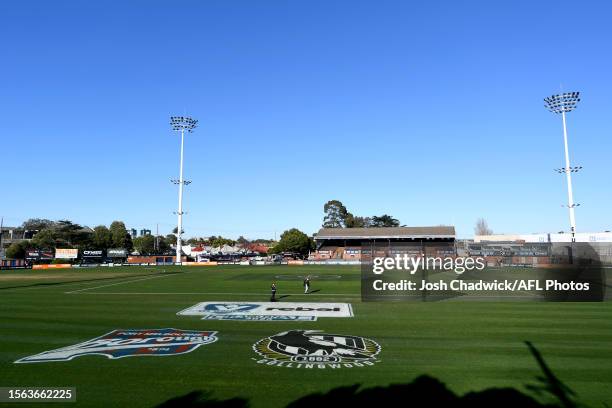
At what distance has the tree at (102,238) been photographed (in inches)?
5064

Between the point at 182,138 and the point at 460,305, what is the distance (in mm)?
72001

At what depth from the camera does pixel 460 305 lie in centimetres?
2781

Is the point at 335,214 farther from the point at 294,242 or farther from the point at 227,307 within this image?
the point at 227,307

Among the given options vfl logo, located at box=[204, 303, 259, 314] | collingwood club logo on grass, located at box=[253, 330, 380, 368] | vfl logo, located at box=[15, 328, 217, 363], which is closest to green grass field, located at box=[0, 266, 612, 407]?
collingwood club logo on grass, located at box=[253, 330, 380, 368]

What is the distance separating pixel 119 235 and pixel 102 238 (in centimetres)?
517

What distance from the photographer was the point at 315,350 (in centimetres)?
1498

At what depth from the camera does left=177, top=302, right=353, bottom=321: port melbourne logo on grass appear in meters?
22.2

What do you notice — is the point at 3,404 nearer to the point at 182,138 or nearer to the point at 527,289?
the point at 527,289

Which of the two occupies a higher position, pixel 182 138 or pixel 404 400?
pixel 182 138

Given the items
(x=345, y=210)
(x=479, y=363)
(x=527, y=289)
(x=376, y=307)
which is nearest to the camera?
(x=479, y=363)

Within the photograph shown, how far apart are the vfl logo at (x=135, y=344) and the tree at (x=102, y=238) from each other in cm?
12371

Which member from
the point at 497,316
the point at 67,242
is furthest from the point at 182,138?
the point at 497,316

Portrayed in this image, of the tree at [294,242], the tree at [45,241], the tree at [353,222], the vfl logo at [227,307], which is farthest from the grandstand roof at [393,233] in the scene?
the vfl logo at [227,307]

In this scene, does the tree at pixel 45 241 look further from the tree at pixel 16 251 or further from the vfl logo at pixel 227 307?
the vfl logo at pixel 227 307
